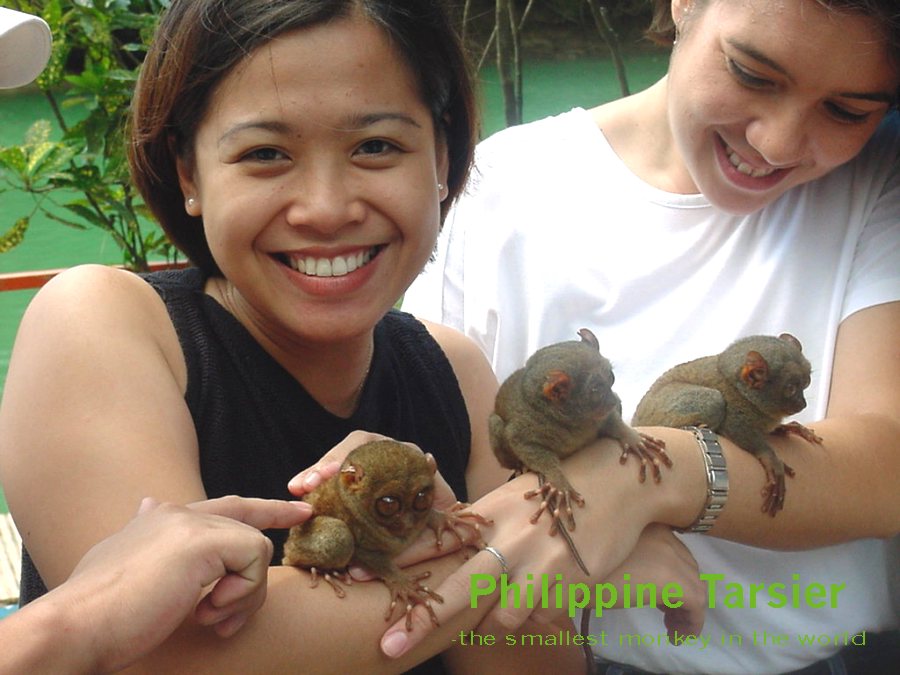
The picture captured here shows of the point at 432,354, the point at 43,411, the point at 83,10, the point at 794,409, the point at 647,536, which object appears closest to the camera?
the point at 43,411

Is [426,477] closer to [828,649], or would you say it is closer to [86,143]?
[828,649]

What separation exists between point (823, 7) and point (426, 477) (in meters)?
1.05

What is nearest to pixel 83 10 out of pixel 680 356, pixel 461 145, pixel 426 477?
pixel 461 145

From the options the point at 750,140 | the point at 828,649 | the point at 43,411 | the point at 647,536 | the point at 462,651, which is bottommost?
the point at 828,649

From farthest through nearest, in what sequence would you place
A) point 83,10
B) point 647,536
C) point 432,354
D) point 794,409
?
point 83,10
point 432,354
point 794,409
point 647,536

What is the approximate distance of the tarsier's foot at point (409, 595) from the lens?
136 cm

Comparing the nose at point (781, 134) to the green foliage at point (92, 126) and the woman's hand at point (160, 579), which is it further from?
the green foliage at point (92, 126)

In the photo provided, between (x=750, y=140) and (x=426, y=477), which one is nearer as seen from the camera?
(x=426, y=477)

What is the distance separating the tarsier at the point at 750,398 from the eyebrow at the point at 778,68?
0.44m

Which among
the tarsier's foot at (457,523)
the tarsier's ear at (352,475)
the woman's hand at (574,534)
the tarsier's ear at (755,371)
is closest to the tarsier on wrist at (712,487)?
the woman's hand at (574,534)

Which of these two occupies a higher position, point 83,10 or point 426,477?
point 83,10

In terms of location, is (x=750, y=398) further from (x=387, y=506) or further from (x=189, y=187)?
(x=189, y=187)

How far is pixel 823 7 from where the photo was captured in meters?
1.72

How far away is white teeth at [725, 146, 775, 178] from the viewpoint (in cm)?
193
